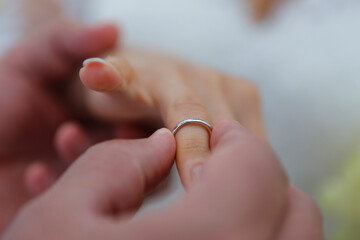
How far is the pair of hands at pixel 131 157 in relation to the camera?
0.92ft

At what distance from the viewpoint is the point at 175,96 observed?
0.51m

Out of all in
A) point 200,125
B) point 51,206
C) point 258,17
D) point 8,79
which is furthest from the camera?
point 258,17

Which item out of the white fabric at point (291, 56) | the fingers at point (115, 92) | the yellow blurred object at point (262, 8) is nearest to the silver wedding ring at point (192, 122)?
the fingers at point (115, 92)

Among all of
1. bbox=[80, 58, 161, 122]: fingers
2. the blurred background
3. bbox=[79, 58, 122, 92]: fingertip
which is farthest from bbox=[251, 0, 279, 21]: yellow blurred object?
bbox=[79, 58, 122, 92]: fingertip

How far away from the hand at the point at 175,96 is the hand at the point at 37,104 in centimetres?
9

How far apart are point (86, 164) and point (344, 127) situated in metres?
0.56

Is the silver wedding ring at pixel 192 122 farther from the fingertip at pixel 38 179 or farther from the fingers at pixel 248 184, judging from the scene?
the fingertip at pixel 38 179

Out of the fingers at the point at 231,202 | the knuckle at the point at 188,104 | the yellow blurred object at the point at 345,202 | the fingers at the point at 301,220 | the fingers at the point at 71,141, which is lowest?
the fingers at the point at 71,141

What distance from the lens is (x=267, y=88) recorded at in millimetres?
816

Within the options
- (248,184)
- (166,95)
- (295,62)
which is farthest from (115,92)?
(295,62)

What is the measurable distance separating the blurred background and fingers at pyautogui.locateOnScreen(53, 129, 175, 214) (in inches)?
12.1

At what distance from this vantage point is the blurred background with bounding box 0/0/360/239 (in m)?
0.73

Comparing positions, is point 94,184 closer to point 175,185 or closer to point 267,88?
point 175,185

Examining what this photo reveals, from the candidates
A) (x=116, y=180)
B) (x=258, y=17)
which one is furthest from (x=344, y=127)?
(x=116, y=180)
